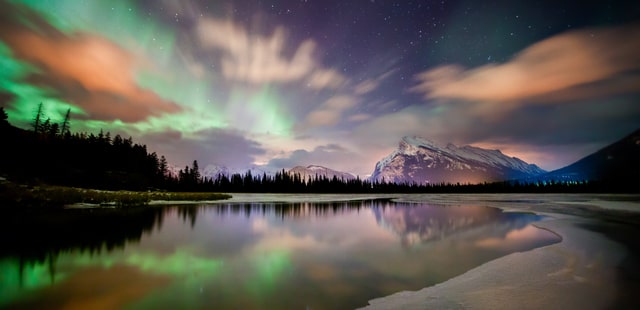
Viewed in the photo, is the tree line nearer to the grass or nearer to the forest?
the forest

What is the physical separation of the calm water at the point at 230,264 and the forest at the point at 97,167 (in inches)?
2149

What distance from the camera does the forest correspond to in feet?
225

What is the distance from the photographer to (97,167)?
96688 mm

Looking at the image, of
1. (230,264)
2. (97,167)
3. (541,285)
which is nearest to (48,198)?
(230,264)

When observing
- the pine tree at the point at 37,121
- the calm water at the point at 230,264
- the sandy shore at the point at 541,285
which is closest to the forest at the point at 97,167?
the pine tree at the point at 37,121

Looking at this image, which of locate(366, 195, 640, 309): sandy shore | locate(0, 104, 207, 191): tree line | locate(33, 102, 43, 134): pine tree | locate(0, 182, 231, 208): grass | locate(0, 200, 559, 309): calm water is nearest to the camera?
locate(366, 195, 640, 309): sandy shore

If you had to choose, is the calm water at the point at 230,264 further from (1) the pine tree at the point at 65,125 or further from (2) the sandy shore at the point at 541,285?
(1) the pine tree at the point at 65,125

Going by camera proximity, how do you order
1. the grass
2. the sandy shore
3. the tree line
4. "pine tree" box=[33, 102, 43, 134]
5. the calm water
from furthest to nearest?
"pine tree" box=[33, 102, 43, 134] → the tree line → the grass → the calm water → the sandy shore

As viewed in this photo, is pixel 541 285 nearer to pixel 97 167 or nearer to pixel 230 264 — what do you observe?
pixel 230 264

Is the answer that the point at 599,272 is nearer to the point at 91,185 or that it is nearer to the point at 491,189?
the point at 91,185

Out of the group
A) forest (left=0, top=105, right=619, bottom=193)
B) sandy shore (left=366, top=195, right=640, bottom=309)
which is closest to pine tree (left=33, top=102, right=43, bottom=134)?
forest (left=0, top=105, right=619, bottom=193)

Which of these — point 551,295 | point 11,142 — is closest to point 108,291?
point 551,295

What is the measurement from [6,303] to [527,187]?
19221 cm

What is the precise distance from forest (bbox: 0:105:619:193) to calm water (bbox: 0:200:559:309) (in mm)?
54586
